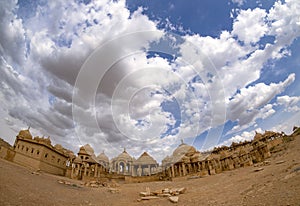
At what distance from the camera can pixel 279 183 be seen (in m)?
9.24

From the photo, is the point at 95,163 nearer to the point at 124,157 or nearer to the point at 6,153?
the point at 6,153

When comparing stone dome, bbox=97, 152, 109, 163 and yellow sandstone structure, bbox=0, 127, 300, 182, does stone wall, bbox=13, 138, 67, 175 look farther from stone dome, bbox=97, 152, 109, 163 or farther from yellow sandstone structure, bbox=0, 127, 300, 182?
stone dome, bbox=97, 152, 109, 163

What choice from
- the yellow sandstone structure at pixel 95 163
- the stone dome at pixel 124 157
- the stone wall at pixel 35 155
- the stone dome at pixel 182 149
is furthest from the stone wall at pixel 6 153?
the stone dome at pixel 182 149

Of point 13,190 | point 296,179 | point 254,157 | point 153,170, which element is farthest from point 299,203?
point 153,170

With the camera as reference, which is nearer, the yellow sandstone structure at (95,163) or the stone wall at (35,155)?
the stone wall at (35,155)

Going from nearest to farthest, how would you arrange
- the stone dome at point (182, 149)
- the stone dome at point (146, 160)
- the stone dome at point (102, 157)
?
the stone dome at point (182, 149)
the stone dome at point (102, 157)
the stone dome at point (146, 160)

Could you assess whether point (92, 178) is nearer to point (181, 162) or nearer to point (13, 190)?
point (181, 162)

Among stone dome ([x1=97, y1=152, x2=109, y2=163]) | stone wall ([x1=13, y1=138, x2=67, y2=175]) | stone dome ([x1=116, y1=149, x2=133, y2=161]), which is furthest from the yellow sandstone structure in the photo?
stone dome ([x1=116, y1=149, x2=133, y2=161])

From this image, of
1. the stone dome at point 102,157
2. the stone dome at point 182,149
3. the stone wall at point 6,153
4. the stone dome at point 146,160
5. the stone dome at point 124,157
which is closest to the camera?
the stone wall at point 6,153

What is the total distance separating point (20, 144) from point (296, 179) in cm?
3863

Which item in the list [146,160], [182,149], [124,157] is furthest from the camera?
[146,160]

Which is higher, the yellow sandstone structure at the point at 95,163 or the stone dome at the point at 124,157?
the stone dome at the point at 124,157

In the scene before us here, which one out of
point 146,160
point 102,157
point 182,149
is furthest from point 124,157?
point 182,149

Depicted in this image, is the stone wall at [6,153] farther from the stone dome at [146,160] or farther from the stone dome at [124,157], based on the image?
the stone dome at [146,160]
